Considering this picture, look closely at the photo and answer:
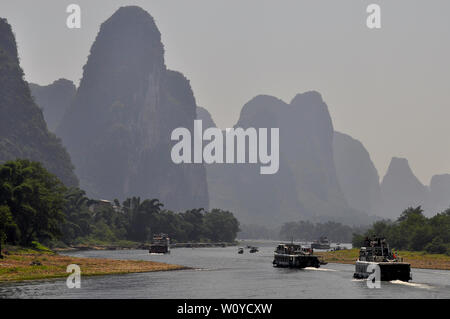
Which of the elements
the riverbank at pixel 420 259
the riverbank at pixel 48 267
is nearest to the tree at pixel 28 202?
the riverbank at pixel 48 267

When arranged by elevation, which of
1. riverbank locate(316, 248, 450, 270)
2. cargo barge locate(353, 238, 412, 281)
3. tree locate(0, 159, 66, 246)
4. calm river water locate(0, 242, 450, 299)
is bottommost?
calm river water locate(0, 242, 450, 299)

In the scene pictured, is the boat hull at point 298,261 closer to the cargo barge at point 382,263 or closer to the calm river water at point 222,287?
the calm river water at point 222,287

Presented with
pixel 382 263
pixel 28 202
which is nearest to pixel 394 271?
pixel 382 263

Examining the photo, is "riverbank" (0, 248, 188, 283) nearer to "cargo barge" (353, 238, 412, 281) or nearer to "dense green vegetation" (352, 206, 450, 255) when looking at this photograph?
"cargo barge" (353, 238, 412, 281)

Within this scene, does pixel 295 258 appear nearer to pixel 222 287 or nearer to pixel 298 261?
pixel 298 261

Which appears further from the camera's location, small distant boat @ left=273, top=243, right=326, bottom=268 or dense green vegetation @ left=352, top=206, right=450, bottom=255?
dense green vegetation @ left=352, top=206, right=450, bottom=255

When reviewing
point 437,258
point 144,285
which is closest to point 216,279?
point 144,285

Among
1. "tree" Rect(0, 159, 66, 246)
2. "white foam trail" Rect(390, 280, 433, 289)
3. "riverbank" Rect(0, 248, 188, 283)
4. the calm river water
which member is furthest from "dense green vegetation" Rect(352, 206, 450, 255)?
"tree" Rect(0, 159, 66, 246)
